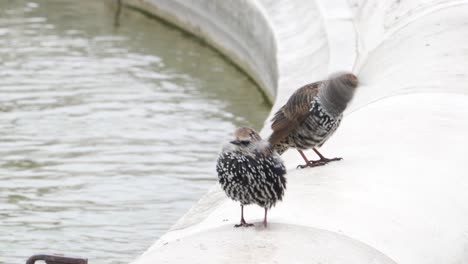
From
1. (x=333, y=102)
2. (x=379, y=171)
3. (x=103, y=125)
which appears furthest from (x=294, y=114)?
(x=103, y=125)

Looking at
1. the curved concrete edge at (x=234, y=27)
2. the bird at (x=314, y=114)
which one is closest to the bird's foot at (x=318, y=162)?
the bird at (x=314, y=114)

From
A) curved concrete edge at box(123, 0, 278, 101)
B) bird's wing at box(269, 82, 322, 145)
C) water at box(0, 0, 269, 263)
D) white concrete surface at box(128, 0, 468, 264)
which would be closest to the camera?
white concrete surface at box(128, 0, 468, 264)

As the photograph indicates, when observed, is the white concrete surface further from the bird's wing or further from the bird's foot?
the bird's wing

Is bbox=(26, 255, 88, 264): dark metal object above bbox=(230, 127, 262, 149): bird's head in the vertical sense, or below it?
below

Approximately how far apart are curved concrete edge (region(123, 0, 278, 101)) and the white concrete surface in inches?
58.5

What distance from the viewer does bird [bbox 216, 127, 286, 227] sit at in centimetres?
462

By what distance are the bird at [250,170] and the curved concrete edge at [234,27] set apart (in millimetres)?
5983

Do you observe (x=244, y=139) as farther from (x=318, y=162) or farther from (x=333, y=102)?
(x=318, y=162)

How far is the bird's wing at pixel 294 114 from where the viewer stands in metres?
5.90

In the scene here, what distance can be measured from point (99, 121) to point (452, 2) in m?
3.54

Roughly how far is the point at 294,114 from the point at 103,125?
455cm

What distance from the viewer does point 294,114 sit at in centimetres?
592

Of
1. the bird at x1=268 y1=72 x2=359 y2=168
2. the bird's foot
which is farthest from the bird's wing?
the bird's foot

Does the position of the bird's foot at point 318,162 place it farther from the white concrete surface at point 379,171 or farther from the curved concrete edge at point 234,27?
the curved concrete edge at point 234,27
